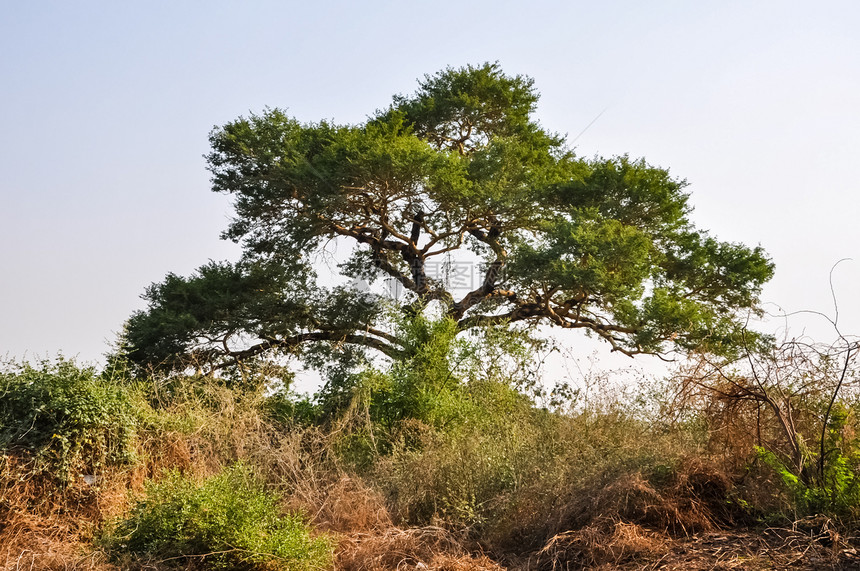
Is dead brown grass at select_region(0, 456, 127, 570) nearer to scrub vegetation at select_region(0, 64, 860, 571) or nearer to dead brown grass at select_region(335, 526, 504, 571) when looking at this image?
scrub vegetation at select_region(0, 64, 860, 571)

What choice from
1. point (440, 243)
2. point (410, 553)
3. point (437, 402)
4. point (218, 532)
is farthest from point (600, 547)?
point (440, 243)

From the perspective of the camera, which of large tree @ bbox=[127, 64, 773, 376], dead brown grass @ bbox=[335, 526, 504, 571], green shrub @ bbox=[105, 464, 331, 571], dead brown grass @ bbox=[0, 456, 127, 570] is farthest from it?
large tree @ bbox=[127, 64, 773, 376]

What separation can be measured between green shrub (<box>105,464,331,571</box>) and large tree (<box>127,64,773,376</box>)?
7.28m

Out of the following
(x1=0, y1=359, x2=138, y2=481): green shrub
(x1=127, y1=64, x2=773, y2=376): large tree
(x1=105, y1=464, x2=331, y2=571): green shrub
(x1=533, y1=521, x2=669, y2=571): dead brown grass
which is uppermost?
(x1=127, y1=64, x2=773, y2=376): large tree

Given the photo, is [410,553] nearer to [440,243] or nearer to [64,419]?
[64,419]

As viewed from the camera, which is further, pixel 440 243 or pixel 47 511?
pixel 440 243

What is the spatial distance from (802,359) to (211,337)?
12.4m

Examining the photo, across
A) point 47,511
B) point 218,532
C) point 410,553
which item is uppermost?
point 47,511

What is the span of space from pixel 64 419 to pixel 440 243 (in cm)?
1062

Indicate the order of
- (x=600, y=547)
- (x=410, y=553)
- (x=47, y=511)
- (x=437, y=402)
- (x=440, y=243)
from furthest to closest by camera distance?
(x=440, y=243) < (x=437, y=402) < (x=47, y=511) < (x=410, y=553) < (x=600, y=547)

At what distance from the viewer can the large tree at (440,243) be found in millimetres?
14352

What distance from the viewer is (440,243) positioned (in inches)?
687

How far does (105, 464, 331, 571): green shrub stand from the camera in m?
6.00

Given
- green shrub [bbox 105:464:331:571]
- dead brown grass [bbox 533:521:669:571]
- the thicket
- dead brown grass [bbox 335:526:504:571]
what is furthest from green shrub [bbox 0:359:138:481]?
dead brown grass [bbox 533:521:669:571]
